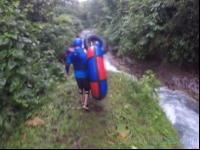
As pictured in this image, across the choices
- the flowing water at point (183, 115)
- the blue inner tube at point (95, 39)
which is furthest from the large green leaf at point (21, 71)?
the flowing water at point (183, 115)

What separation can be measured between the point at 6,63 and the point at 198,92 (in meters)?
6.62

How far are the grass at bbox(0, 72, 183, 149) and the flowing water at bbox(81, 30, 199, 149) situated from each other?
422 millimetres

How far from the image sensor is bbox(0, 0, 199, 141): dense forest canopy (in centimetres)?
217

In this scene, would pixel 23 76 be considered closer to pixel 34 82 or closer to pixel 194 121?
pixel 34 82

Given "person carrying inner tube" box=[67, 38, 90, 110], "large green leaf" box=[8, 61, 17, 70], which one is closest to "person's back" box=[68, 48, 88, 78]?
"person carrying inner tube" box=[67, 38, 90, 110]

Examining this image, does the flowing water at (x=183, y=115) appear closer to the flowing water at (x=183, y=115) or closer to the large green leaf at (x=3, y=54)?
the flowing water at (x=183, y=115)

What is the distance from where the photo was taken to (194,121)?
376cm

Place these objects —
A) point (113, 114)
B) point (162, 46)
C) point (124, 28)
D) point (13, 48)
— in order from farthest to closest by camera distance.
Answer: point (124, 28)
point (162, 46)
point (113, 114)
point (13, 48)

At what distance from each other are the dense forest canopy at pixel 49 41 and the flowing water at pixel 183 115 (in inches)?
70.7

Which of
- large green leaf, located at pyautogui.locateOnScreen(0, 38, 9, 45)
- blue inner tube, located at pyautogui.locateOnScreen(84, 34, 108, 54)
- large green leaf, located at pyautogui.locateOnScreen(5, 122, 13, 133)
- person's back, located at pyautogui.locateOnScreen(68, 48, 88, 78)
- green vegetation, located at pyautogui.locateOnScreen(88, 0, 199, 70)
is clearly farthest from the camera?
green vegetation, located at pyautogui.locateOnScreen(88, 0, 199, 70)

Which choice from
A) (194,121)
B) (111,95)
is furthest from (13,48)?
(194,121)

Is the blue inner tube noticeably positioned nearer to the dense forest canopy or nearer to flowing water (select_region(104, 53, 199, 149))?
the dense forest canopy

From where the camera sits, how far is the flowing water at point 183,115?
3.05 metres

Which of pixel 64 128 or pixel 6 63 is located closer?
pixel 6 63
